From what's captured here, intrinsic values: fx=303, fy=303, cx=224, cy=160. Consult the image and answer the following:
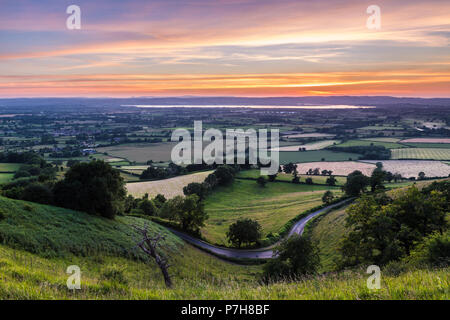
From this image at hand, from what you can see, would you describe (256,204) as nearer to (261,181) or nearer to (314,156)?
(261,181)

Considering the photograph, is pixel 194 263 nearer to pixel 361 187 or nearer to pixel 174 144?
pixel 361 187

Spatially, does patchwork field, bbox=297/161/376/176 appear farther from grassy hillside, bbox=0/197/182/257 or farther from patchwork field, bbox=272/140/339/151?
grassy hillside, bbox=0/197/182/257

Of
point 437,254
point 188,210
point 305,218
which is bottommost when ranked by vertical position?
point 305,218

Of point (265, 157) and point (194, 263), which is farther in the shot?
point (265, 157)

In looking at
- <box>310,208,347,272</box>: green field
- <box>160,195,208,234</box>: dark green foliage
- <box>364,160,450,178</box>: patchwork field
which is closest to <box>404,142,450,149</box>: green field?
<box>364,160,450,178</box>: patchwork field

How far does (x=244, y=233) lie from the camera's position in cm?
4609

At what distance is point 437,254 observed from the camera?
16.7 metres

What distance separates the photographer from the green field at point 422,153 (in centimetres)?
12125

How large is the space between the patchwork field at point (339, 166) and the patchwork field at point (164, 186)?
134 ft

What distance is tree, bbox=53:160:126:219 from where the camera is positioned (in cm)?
3434

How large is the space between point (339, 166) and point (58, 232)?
106937 millimetres
